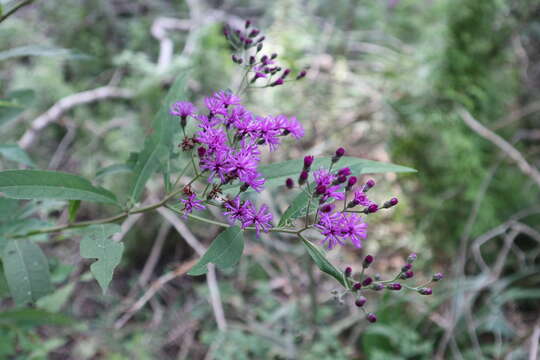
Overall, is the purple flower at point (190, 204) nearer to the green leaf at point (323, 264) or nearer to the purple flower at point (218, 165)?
the purple flower at point (218, 165)

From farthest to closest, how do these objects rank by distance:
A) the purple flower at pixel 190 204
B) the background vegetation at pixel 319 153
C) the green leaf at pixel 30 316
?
the background vegetation at pixel 319 153 → the green leaf at pixel 30 316 → the purple flower at pixel 190 204

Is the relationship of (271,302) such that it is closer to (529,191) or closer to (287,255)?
(287,255)

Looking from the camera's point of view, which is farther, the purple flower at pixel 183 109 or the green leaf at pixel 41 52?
the green leaf at pixel 41 52

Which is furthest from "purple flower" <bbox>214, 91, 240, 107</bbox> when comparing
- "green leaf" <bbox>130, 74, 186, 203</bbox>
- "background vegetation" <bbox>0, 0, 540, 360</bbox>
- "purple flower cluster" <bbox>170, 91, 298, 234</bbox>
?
"background vegetation" <bbox>0, 0, 540, 360</bbox>

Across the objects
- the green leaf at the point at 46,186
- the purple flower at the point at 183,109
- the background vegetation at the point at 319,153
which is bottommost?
the background vegetation at the point at 319,153

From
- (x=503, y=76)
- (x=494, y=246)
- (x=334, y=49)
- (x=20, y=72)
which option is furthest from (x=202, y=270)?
(x=334, y=49)

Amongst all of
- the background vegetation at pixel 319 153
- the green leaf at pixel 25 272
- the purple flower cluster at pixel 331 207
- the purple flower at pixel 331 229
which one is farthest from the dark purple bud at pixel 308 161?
the background vegetation at pixel 319 153
